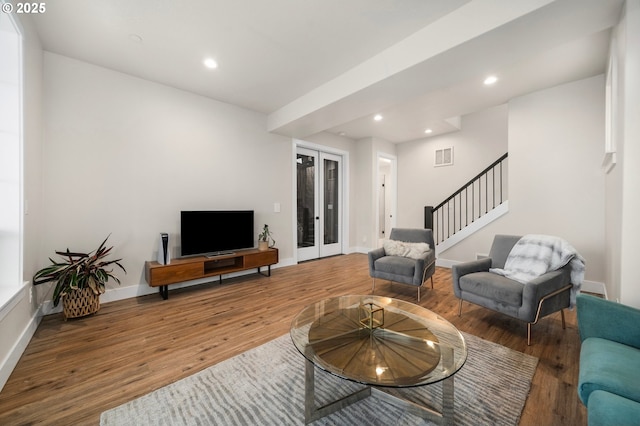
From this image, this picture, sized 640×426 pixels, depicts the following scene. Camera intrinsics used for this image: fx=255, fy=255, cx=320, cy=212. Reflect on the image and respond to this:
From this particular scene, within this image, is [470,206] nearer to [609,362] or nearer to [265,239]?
[265,239]

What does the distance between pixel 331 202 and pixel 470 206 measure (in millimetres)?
2997

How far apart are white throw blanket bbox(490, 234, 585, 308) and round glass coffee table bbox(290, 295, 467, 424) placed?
57.1 inches

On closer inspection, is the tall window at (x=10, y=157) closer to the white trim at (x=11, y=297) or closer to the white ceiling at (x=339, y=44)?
the white trim at (x=11, y=297)

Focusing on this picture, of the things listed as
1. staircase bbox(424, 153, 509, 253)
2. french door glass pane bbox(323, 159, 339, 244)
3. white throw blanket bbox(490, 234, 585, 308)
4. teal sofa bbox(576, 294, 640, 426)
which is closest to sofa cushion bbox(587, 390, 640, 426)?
teal sofa bbox(576, 294, 640, 426)

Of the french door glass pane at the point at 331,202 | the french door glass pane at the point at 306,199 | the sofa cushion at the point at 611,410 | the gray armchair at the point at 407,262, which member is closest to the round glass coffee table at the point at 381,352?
the sofa cushion at the point at 611,410

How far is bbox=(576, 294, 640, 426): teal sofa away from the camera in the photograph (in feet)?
3.08

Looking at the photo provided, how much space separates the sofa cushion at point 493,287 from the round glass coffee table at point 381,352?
98cm

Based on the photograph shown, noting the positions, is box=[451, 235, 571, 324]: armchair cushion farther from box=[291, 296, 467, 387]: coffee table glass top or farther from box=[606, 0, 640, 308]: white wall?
box=[291, 296, 467, 387]: coffee table glass top

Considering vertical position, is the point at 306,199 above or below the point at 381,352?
above

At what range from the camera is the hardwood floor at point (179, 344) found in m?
1.53

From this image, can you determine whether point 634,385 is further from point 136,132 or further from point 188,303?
point 136,132

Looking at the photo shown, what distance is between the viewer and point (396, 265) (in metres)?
3.30

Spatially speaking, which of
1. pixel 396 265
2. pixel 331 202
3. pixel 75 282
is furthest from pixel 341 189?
pixel 75 282

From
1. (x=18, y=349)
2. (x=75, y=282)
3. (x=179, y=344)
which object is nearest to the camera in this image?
(x=18, y=349)
